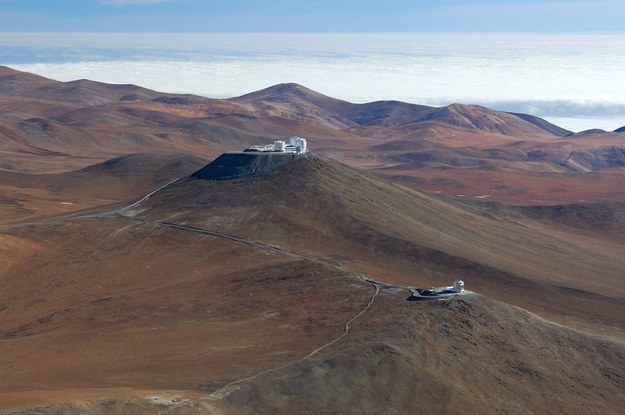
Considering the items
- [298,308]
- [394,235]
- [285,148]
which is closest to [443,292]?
[298,308]

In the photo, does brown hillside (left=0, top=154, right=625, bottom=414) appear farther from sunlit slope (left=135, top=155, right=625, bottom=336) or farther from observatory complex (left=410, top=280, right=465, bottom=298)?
observatory complex (left=410, top=280, right=465, bottom=298)

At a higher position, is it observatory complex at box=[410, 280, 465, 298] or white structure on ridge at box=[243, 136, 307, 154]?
white structure on ridge at box=[243, 136, 307, 154]

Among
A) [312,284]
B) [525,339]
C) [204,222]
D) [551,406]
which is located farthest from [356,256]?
[551,406]

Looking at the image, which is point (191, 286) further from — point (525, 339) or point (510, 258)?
point (510, 258)

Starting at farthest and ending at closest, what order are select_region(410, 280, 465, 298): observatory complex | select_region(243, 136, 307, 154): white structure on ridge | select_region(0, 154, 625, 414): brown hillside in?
1. select_region(243, 136, 307, 154): white structure on ridge
2. select_region(410, 280, 465, 298): observatory complex
3. select_region(0, 154, 625, 414): brown hillside

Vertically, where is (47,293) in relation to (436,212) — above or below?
below

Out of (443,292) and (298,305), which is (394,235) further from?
(443,292)

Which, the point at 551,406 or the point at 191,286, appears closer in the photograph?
the point at 551,406

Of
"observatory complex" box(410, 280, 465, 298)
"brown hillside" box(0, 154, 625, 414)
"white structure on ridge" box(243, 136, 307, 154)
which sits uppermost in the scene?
"white structure on ridge" box(243, 136, 307, 154)

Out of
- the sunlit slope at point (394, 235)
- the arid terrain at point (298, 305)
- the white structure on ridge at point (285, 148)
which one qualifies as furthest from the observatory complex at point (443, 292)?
the white structure on ridge at point (285, 148)

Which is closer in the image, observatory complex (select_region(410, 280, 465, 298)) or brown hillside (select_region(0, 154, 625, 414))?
brown hillside (select_region(0, 154, 625, 414))

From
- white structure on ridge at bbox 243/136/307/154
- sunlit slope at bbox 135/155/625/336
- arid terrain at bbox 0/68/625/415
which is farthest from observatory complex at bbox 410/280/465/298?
white structure on ridge at bbox 243/136/307/154
